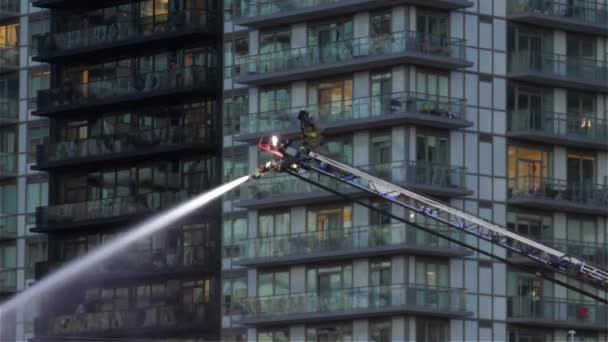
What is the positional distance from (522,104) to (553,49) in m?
3.79

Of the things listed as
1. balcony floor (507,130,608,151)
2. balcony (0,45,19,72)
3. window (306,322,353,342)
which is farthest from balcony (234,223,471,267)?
balcony (0,45,19,72)

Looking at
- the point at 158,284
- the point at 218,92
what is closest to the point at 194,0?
the point at 218,92

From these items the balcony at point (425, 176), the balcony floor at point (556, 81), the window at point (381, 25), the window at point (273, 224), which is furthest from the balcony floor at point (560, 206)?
the window at point (273, 224)

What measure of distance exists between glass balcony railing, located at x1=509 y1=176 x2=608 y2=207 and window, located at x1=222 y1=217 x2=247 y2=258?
15.2m

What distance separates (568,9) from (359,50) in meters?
12.6

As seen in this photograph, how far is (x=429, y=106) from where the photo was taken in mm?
155125

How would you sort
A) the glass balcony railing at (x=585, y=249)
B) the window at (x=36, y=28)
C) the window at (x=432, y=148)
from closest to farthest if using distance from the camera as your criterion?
the window at (x=432, y=148)
the glass balcony railing at (x=585, y=249)
the window at (x=36, y=28)

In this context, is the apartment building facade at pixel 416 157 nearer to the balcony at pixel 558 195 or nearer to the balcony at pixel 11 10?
the balcony at pixel 558 195

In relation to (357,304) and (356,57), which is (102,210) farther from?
(356,57)

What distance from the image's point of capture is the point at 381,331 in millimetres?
153875

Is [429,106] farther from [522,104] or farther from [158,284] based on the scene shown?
[158,284]

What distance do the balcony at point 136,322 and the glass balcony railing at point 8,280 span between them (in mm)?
6273

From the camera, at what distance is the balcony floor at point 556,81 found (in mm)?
157875

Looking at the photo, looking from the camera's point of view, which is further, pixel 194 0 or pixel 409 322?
pixel 194 0
